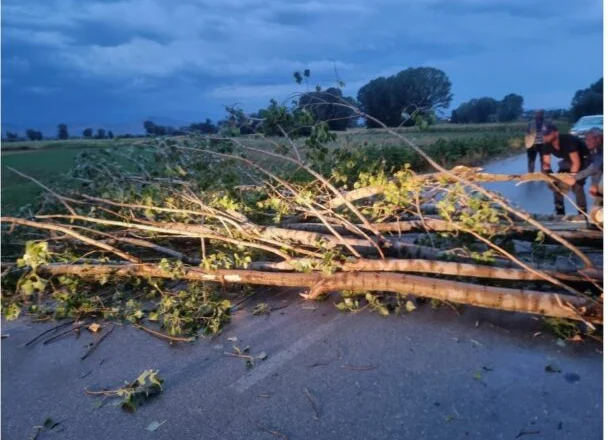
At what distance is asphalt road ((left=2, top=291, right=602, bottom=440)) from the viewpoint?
268 centimetres

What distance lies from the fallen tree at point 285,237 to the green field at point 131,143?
1.20 ft

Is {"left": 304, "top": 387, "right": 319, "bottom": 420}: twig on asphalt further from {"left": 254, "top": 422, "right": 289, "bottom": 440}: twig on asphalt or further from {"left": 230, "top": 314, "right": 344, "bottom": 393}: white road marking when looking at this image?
{"left": 230, "top": 314, "right": 344, "bottom": 393}: white road marking

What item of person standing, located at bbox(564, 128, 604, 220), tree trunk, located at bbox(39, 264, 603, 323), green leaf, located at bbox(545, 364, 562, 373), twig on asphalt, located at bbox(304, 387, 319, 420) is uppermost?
person standing, located at bbox(564, 128, 604, 220)

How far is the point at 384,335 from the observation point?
3.70m

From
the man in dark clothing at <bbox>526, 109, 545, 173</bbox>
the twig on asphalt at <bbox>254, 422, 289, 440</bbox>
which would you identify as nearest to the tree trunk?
the twig on asphalt at <bbox>254, 422, 289, 440</bbox>

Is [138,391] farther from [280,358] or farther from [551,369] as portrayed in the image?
[551,369]

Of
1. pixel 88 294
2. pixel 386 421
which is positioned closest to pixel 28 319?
pixel 88 294

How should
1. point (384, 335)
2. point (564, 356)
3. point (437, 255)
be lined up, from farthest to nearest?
point (437, 255) < point (384, 335) < point (564, 356)

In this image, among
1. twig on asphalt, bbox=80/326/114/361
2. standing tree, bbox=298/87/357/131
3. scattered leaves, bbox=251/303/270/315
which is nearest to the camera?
twig on asphalt, bbox=80/326/114/361

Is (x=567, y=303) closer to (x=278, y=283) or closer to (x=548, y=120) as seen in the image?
(x=278, y=283)

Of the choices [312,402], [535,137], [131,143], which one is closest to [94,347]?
[312,402]

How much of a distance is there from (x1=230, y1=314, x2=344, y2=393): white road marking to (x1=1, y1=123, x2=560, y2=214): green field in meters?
1.97

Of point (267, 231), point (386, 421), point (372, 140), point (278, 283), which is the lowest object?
point (386, 421)

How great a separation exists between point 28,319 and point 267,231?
2.31m
